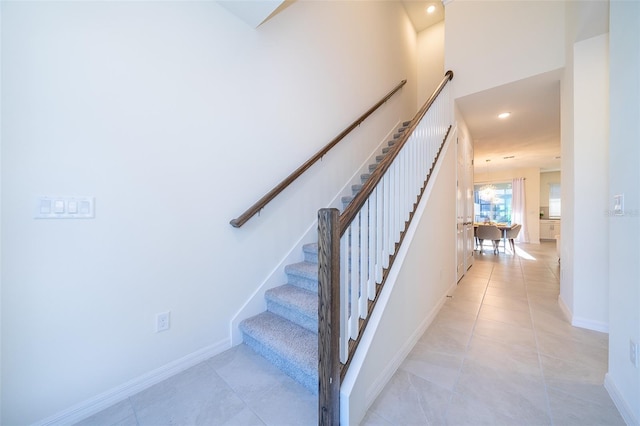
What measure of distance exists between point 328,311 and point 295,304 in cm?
77

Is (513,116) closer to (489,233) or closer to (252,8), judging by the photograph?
(489,233)

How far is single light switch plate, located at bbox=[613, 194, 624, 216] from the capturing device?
1247 mm

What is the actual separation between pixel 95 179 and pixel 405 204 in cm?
202

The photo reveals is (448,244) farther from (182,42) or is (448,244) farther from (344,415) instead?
(182,42)

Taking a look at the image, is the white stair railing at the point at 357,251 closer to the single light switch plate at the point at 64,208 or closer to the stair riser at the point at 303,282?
the stair riser at the point at 303,282

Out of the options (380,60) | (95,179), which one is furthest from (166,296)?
(380,60)

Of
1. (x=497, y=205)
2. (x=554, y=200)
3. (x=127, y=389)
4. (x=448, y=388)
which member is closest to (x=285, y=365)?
(x=127, y=389)

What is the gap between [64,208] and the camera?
119cm

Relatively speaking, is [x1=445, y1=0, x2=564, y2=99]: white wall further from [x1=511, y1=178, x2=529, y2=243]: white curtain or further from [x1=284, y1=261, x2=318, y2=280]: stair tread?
[x1=511, y1=178, x2=529, y2=243]: white curtain

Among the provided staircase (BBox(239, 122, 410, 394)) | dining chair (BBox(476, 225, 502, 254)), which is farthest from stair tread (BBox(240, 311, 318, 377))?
dining chair (BBox(476, 225, 502, 254))

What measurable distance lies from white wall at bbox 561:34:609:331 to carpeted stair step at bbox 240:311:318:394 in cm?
256

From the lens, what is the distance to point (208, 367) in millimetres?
1595

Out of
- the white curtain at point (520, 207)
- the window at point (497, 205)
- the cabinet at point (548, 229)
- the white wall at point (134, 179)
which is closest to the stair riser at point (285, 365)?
the white wall at point (134, 179)

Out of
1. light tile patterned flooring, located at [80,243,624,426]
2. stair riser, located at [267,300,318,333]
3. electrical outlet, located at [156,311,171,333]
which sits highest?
electrical outlet, located at [156,311,171,333]
